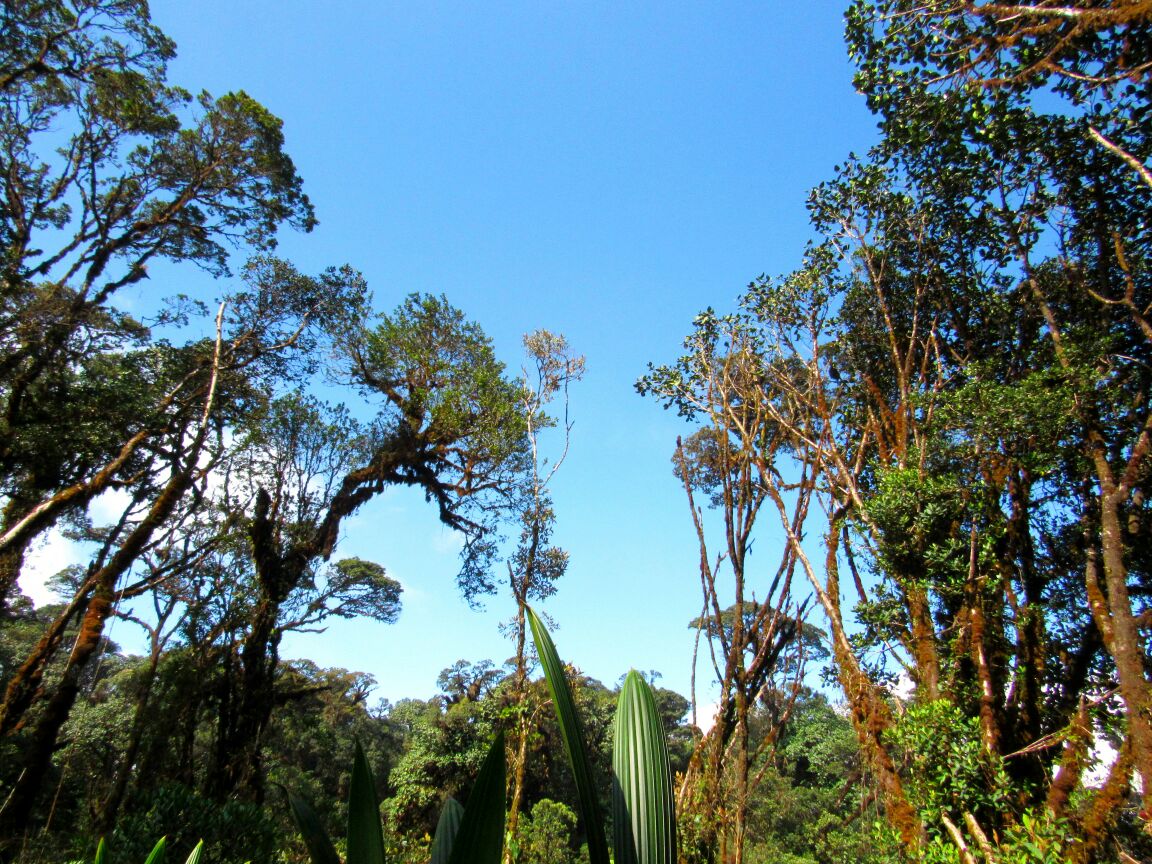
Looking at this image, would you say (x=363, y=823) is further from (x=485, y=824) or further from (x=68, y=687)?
(x=68, y=687)

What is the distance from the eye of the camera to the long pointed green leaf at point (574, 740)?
2.13 ft

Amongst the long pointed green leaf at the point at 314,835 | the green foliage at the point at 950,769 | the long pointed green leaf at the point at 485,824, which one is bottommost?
the long pointed green leaf at the point at 314,835

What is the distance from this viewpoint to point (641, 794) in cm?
78

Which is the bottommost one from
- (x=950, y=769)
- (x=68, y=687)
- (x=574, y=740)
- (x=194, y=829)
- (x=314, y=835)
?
(x=194, y=829)

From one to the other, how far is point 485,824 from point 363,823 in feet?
1.11

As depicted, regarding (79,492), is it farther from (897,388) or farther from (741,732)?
(897,388)

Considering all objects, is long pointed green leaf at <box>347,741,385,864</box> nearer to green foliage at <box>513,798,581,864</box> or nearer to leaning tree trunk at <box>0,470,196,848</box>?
leaning tree trunk at <box>0,470,196,848</box>

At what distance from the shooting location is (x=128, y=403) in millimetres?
8539

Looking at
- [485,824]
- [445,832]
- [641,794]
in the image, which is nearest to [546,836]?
[445,832]

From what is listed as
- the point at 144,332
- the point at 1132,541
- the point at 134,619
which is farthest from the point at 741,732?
the point at 134,619

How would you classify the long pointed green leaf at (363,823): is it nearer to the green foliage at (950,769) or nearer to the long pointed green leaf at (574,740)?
the long pointed green leaf at (574,740)

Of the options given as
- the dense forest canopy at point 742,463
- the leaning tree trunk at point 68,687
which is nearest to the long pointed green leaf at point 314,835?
the dense forest canopy at point 742,463

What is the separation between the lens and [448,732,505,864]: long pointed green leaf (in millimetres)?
640

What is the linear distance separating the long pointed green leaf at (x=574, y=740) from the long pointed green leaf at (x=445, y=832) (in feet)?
0.87
